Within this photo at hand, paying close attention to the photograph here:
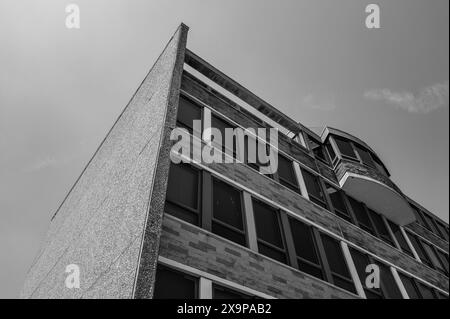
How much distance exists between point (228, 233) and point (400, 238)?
Result: 10676 millimetres

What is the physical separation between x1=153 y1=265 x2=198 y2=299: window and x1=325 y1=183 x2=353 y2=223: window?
766cm

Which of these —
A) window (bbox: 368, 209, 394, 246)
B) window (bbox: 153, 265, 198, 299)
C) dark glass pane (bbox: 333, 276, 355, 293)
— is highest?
window (bbox: 368, 209, 394, 246)

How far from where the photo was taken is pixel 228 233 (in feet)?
25.5

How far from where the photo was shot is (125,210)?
6918 mm

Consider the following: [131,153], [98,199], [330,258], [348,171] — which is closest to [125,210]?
[131,153]

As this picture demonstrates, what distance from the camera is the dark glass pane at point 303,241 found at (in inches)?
365

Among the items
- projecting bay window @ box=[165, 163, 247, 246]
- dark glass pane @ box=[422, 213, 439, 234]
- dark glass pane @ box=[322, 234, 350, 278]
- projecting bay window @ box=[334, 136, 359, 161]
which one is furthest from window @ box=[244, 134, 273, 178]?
dark glass pane @ box=[422, 213, 439, 234]

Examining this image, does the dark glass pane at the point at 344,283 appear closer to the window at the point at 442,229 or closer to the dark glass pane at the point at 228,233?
the dark glass pane at the point at 228,233

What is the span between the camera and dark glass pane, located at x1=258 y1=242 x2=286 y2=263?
27.0 feet

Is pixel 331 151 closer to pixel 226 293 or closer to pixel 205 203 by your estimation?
pixel 205 203

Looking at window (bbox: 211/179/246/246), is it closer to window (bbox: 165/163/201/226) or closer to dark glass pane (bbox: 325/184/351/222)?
window (bbox: 165/163/201/226)

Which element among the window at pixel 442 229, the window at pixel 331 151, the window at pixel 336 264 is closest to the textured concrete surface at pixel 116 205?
the window at pixel 336 264

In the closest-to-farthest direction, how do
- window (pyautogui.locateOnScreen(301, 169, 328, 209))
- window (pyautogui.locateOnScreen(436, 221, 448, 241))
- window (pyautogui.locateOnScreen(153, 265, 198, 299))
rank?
window (pyautogui.locateOnScreen(153, 265, 198, 299)) < window (pyautogui.locateOnScreen(301, 169, 328, 209)) < window (pyautogui.locateOnScreen(436, 221, 448, 241))
